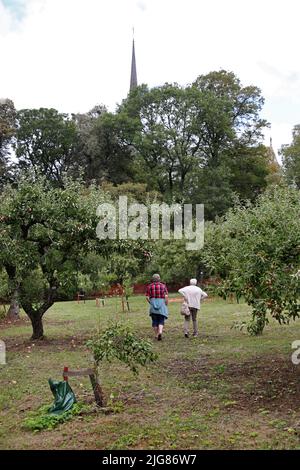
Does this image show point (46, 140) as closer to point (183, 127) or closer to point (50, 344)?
point (183, 127)

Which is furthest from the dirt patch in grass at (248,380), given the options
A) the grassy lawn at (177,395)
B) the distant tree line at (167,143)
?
the distant tree line at (167,143)

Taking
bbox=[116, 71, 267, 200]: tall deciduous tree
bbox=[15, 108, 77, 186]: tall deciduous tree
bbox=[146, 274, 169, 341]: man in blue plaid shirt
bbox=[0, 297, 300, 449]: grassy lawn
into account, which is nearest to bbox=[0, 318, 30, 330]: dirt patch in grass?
bbox=[0, 297, 300, 449]: grassy lawn

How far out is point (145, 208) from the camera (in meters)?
16.2

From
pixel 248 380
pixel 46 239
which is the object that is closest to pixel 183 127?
pixel 46 239

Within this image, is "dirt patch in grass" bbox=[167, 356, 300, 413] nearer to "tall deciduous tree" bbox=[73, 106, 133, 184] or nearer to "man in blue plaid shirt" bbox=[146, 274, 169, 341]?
"man in blue plaid shirt" bbox=[146, 274, 169, 341]

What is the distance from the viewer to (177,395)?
788cm

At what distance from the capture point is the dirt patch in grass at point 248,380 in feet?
23.8

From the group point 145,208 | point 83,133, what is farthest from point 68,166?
point 145,208

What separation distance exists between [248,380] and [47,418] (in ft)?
11.0

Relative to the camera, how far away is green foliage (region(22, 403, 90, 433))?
6746 millimetres

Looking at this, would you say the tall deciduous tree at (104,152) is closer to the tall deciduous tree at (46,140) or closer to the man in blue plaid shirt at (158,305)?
the tall deciduous tree at (46,140)

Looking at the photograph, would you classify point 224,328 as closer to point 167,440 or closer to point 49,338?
point 49,338

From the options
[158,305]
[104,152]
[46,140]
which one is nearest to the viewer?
[158,305]

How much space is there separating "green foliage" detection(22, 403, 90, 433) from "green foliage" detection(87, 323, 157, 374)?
64cm
